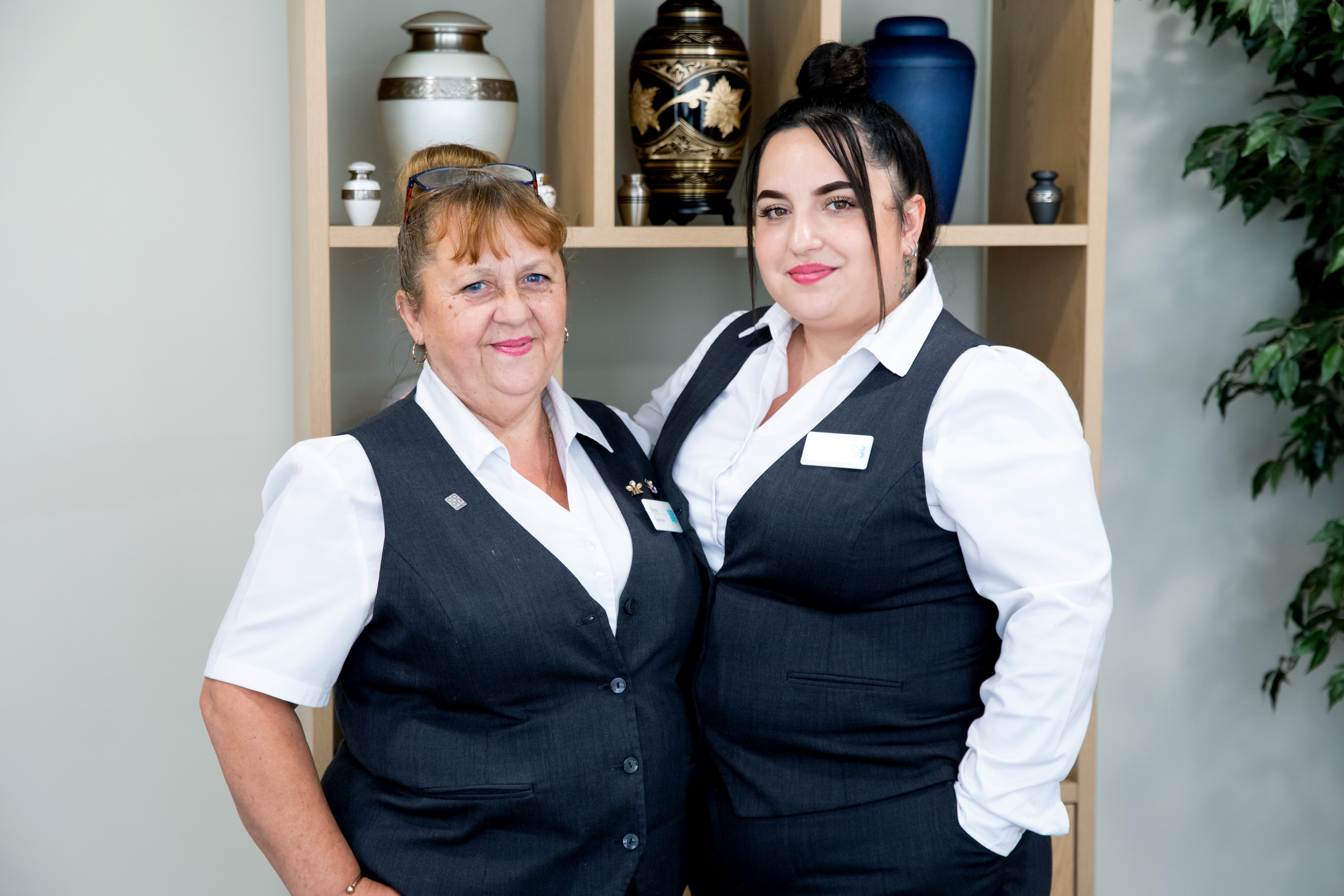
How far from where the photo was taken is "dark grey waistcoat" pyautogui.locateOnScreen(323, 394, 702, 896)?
141cm

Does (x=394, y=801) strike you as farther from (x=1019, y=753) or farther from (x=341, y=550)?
(x=1019, y=753)

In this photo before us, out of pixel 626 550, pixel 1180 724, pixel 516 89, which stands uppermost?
pixel 516 89

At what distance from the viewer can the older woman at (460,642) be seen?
1391 mm

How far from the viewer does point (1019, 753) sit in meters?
1.46

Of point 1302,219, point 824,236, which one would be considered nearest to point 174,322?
point 824,236

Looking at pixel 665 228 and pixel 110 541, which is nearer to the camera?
pixel 665 228

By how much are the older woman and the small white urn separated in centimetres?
36

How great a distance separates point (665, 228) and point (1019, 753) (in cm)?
104

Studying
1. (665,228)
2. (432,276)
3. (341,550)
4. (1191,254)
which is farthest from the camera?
(1191,254)

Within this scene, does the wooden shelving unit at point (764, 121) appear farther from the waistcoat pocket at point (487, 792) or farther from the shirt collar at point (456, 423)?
the waistcoat pocket at point (487, 792)

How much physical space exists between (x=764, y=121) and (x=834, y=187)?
0.84 metres

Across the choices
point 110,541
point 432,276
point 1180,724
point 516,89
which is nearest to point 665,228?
point 516,89

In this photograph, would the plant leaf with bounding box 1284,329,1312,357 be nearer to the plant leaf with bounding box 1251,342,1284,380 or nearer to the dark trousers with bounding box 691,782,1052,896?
the plant leaf with bounding box 1251,342,1284,380

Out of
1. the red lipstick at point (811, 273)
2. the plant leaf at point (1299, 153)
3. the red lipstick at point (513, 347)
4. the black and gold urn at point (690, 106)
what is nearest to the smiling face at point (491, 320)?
the red lipstick at point (513, 347)
